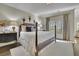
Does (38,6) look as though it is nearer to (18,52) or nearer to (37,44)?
(37,44)

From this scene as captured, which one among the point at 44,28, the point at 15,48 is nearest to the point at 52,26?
the point at 44,28

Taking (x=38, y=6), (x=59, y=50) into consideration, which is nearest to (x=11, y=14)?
(x=38, y=6)

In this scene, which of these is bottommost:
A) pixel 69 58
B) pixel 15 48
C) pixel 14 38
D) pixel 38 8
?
pixel 69 58

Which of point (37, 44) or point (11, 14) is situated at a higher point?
point (11, 14)

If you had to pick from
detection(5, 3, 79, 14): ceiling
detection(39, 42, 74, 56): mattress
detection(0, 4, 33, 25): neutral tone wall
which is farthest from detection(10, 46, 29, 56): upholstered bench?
detection(5, 3, 79, 14): ceiling

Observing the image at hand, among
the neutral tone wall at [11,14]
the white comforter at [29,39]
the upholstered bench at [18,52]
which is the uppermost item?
the neutral tone wall at [11,14]

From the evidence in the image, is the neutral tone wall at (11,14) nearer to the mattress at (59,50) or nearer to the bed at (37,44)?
the bed at (37,44)

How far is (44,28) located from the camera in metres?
1.73

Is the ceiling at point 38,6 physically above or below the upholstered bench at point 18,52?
above

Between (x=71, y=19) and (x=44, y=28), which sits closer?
(x=71, y=19)

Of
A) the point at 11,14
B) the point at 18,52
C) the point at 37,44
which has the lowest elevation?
the point at 18,52

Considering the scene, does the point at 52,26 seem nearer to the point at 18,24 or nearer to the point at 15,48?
the point at 18,24

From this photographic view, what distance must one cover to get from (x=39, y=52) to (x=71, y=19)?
758 mm

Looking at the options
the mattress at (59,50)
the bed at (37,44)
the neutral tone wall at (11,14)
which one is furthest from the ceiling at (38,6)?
the mattress at (59,50)
